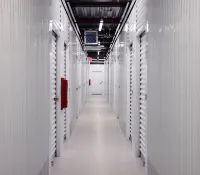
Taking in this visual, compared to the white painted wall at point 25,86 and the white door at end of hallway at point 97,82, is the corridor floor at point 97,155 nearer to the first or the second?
the white painted wall at point 25,86

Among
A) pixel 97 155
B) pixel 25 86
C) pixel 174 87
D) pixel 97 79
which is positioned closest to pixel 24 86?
pixel 25 86

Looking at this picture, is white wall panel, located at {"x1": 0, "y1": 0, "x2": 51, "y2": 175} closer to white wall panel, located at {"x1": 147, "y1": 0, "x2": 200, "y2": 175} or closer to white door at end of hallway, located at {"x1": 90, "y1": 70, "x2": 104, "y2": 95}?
white wall panel, located at {"x1": 147, "y1": 0, "x2": 200, "y2": 175}

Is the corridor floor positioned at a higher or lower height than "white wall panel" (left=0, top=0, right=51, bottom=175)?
lower

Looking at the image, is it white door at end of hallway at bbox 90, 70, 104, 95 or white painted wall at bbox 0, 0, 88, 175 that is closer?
white painted wall at bbox 0, 0, 88, 175

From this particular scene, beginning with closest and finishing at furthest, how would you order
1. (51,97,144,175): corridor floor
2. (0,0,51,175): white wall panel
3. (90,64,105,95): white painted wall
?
(0,0,51,175): white wall panel
(51,97,144,175): corridor floor
(90,64,105,95): white painted wall

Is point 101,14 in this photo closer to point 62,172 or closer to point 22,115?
point 62,172

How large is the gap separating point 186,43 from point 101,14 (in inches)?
311

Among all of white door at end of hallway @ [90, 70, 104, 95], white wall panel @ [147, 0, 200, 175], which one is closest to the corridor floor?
white wall panel @ [147, 0, 200, 175]

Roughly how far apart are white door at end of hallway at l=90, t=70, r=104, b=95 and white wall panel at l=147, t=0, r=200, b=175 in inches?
873

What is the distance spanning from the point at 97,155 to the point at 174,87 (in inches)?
136

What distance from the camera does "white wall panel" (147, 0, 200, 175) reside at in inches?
94.1

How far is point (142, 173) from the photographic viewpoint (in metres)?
4.89

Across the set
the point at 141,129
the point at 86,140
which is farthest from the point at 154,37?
the point at 86,140

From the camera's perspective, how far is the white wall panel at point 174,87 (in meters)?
2.39
